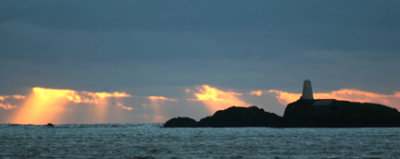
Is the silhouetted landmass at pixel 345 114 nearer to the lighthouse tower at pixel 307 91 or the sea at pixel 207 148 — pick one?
the lighthouse tower at pixel 307 91

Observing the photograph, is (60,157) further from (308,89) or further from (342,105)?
(342,105)

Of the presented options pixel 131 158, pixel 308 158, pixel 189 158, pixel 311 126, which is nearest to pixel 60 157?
pixel 131 158

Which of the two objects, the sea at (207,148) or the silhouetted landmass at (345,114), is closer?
the sea at (207,148)

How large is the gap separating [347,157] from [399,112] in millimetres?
148450

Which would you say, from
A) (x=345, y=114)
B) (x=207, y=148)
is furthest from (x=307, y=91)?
(x=207, y=148)

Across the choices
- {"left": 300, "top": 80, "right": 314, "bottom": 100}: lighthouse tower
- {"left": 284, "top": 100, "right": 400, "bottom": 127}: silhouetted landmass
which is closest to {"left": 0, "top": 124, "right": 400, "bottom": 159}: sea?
{"left": 300, "top": 80, "right": 314, "bottom": 100}: lighthouse tower

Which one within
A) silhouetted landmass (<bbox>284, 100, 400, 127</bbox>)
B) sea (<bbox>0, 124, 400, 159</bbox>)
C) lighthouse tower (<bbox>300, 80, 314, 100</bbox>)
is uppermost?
lighthouse tower (<bbox>300, 80, 314, 100</bbox>)

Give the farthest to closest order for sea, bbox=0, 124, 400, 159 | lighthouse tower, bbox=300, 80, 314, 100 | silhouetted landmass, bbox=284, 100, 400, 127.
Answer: silhouetted landmass, bbox=284, 100, 400, 127 → lighthouse tower, bbox=300, 80, 314, 100 → sea, bbox=0, 124, 400, 159

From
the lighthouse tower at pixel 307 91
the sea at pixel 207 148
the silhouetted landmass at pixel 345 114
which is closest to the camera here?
the sea at pixel 207 148

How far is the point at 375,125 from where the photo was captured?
188m

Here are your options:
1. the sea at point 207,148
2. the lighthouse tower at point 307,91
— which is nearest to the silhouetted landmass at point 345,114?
the lighthouse tower at point 307,91

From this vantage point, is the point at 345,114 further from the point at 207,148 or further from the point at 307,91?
the point at 207,148

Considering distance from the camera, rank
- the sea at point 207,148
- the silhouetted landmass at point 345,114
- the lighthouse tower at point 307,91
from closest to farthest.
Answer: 1. the sea at point 207,148
2. the lighthouse tower at point 307,91
3. the silhouetted landmass at point 345,114

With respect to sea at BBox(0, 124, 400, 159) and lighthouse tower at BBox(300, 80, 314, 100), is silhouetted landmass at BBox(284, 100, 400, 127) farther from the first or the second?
sea at BBox(0, 124, 400, 159)
